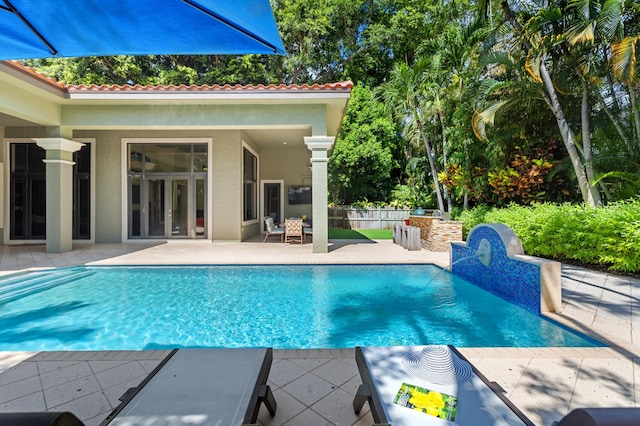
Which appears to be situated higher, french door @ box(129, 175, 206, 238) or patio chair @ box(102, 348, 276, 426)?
french door @ box(129, 175, 206, 238)

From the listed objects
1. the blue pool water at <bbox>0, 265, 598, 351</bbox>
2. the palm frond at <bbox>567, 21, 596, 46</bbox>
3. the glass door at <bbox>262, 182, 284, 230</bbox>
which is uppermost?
the palm frond at <bbox>567, 21, 596, 46</bbox>

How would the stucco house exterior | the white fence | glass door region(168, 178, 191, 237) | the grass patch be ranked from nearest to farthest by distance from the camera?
the stucco house exterior → glass door region(168, 178, 191, 237) → the grass patch → the white fence

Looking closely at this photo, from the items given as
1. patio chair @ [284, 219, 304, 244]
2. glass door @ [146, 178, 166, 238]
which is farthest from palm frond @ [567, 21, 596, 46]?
glass door @ [146, 178, 166, 238]

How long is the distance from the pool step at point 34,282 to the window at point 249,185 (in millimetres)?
5431

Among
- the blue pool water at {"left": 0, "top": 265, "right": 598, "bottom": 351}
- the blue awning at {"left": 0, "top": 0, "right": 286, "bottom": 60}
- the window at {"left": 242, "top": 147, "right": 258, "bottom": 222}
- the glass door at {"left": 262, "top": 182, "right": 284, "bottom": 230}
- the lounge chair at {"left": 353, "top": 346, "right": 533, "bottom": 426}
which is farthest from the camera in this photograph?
the glass door at {"left": 262, "top": 182, "right": 284, "bottom": 230}

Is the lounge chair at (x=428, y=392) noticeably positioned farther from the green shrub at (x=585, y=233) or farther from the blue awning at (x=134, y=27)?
the green shrub at (x=585, y=233)

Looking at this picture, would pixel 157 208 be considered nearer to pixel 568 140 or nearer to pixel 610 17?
pixel 568 140

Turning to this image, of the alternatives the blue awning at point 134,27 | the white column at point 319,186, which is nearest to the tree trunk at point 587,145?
the white column at point 319,186

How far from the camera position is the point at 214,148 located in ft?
34.9

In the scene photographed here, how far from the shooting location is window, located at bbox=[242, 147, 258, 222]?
38.1ft

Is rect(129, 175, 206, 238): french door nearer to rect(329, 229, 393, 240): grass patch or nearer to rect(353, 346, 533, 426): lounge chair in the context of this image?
rect(329, 229, 393, 240): grass patch

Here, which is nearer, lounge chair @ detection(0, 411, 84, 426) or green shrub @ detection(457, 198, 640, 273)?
lounge chair @ detection(0, 411, 84, 426)

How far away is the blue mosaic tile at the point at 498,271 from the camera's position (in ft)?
14.9

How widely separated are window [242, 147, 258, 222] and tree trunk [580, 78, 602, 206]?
991 cm
